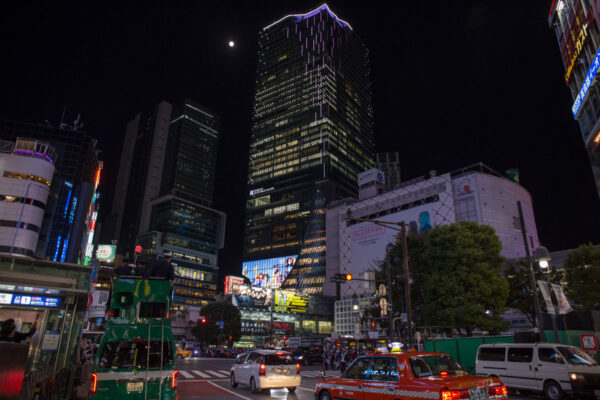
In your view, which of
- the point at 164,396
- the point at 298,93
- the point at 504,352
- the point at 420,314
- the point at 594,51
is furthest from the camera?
the point at 298,93

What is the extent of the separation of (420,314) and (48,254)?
211 ft

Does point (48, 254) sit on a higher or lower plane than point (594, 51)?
lower

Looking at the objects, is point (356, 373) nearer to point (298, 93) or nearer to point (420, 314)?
point (420, 314)

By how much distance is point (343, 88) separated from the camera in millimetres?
174125

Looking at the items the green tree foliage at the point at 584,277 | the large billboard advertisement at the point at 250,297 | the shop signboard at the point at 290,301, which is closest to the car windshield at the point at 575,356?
the green tree foliage at the point at 584,277

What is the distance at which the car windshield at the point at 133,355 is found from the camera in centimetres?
784

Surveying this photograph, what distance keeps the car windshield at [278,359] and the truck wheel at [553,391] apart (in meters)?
9.22

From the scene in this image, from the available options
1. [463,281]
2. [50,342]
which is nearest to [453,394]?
[50,342]

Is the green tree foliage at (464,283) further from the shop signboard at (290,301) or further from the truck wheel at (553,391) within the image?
the shop signboard at (290,301)

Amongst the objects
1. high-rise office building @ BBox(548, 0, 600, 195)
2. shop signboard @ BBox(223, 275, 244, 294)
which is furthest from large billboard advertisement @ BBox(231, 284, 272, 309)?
high-rise office building @ BBox(548, 0, 600, 195)

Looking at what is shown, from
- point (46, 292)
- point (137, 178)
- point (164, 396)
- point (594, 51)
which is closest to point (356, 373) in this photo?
point (164, 396)

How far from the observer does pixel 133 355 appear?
26.5 ft

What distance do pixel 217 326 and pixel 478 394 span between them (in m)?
68.1

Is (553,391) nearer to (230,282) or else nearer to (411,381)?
(411,381)
